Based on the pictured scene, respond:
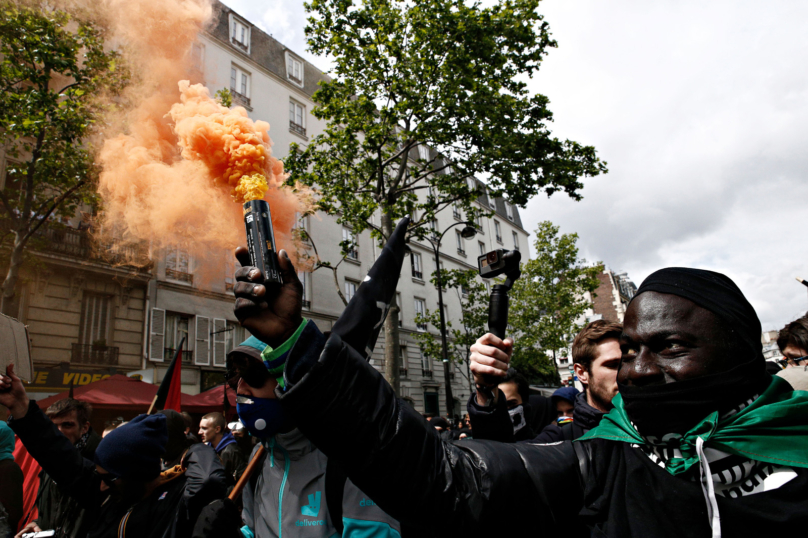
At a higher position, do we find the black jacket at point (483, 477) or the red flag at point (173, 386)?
the red flag at point (173, 386)

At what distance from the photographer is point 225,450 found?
547 cm

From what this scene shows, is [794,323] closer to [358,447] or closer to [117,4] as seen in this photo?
[358,447]

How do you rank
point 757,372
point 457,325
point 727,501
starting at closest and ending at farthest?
point 727,501, point 757,372, point 457,325

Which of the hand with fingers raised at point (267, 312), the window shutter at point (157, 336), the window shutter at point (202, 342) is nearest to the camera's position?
the hand with fingers raised at point (267, 312)

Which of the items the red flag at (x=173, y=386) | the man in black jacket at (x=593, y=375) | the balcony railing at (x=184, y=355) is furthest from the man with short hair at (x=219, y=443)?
the balcony railing at (x=184, y=355)

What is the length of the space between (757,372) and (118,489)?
3.28 m

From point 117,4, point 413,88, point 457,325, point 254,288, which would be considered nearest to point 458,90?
point 413,88

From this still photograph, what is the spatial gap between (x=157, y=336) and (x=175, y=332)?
3.22 ft

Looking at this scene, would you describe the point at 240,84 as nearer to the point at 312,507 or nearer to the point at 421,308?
the point at 421,308

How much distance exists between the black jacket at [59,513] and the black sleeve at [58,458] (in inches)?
9.2

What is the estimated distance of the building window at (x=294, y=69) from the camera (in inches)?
897

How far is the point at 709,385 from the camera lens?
4.60 ft

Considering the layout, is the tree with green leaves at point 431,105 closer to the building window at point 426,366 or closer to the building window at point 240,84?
the building window at point 240,84

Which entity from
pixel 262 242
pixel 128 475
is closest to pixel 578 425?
pixel 262 242
